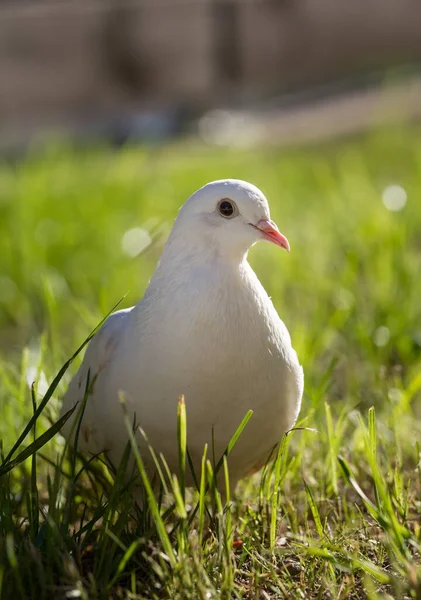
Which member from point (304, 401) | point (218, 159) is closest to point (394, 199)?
point (304, 401)

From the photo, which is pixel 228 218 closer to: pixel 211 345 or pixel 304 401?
pixel 211 345

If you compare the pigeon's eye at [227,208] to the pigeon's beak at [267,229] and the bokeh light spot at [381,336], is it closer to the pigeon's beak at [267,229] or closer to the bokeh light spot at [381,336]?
the pigeon's beak at [267,229]

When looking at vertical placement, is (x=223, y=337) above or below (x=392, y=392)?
above

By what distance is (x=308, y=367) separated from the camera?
8.75 ft

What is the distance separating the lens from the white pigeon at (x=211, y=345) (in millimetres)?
1869

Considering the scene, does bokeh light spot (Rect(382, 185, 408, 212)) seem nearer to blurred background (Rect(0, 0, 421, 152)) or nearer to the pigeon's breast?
the pigeon's breast

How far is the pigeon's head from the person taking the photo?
6.27 feet

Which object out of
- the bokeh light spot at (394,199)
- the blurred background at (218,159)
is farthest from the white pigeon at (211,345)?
the bokeh light spot at (394,199)

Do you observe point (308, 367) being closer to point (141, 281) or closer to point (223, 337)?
point (223, 337)

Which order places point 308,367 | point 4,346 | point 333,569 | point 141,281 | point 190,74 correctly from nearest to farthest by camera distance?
point 333,569 < point 308,367 < point 4,346 < point 141,281 < point 190,74

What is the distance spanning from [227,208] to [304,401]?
35.8 inches

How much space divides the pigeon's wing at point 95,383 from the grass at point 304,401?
6cm

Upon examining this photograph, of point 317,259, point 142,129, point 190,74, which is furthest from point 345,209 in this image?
point 190,74

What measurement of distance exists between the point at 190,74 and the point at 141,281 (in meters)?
4.79
